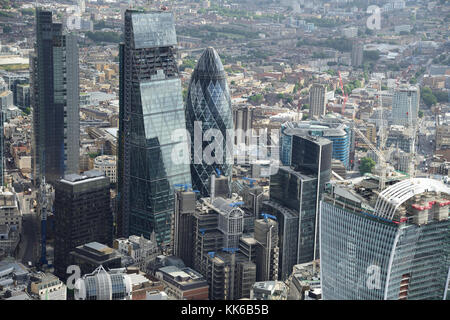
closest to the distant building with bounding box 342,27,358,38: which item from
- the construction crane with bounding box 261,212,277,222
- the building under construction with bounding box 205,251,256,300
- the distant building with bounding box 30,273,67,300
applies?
the construction crane with bounding box 261,212,277,222

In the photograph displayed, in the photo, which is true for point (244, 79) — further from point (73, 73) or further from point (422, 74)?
point (73, 73)

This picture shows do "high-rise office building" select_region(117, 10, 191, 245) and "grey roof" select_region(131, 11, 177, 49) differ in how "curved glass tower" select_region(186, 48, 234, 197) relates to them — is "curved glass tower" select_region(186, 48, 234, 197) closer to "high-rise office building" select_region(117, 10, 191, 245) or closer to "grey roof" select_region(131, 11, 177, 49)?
"high-rise office building" select_region(117, 10, 191, 245)

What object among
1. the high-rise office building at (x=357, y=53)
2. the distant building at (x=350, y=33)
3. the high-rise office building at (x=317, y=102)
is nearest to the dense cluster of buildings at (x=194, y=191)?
the high-rise office building at (x=317, y=102)

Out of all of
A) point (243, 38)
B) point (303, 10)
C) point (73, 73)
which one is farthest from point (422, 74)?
point (73, 73)

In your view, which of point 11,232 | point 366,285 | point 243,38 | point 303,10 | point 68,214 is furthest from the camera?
point 303,10

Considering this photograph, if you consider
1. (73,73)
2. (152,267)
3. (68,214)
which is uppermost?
(73,73)

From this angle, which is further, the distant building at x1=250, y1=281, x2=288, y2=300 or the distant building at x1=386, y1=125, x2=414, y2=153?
the distant building at x1=386, y1=125, x2=414, y2=153

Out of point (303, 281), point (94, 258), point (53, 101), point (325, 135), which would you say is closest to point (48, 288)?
point (94, 258)
